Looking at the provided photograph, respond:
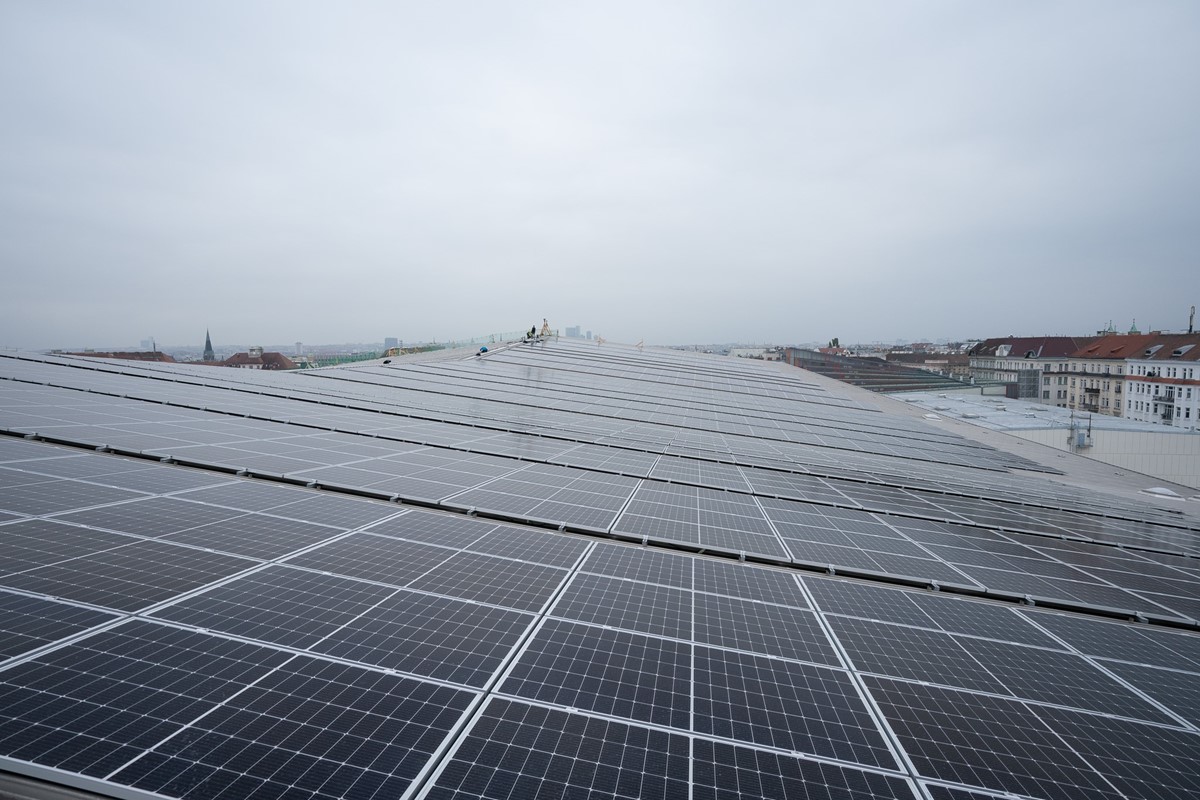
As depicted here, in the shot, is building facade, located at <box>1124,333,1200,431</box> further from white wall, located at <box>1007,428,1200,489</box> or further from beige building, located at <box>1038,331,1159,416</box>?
white wall, located at <box>1007,428,1200,489</box>

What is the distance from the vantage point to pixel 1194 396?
67188 millimetres

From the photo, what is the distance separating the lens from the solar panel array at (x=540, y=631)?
3.91 m

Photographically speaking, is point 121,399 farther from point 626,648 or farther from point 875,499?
point 875,499

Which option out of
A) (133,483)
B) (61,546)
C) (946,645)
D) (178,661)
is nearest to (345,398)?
(133,483)

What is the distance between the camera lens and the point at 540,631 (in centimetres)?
571

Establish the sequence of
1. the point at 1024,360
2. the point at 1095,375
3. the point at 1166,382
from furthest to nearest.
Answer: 1. the point at 1024,360
2. the point at 1095,375
3. the point at 1166,382

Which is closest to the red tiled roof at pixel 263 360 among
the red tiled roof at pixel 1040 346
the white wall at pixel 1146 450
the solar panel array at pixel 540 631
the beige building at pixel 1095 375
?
the solar panel array at pixel 540 631

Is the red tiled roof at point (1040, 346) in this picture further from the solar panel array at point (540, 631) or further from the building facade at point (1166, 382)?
the solar panel array at point (540, 631)

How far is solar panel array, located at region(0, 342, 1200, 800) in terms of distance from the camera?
391 cm

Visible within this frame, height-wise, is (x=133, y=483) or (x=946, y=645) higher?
(x=133, y=483)

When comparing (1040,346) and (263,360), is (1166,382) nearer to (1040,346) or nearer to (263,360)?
(1040,346)

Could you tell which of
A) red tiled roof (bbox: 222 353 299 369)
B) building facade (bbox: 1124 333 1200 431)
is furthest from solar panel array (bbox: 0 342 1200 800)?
building facade (bbox: 1124 333 1200 431)

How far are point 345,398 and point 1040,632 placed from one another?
21.6 m

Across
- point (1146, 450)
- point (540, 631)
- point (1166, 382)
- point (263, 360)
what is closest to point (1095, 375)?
point (1166, 382)
